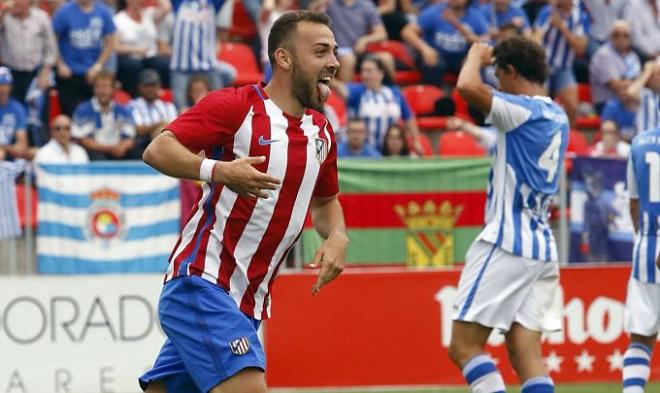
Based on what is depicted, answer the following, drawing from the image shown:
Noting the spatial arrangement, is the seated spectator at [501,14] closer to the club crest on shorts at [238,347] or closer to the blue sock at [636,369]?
the blue sock at [636,369]

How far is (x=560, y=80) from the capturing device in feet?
57.7

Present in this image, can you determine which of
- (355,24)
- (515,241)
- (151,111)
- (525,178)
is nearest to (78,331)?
(151,111)

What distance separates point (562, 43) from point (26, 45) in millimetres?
6433

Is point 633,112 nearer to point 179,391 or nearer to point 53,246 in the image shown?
point 53,246

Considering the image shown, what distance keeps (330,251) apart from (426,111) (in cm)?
1057

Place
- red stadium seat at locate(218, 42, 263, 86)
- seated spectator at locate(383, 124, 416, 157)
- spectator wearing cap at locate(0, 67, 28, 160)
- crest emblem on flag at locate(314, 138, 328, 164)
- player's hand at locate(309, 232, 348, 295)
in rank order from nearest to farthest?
player's hand at locate(309, 232, 348, 295)
crest emblem on flag at locate(314, 138, 328, 164)
spectator wearing cap at locate(0, 67, 28, 160)
seated spectator at locate(383, 124, 416, 157)
red stadium seat at locate(218, 42, 263, 86)

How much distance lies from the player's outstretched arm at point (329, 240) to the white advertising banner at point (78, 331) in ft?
16.2

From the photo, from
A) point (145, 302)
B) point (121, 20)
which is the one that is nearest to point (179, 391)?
point (145, 302)

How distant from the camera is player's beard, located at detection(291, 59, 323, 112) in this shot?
6480 millimetres

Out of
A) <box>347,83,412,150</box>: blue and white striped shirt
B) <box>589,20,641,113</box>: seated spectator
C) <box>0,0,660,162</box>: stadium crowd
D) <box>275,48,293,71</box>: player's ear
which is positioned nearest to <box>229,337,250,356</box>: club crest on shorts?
<box>275,48,293,71</box>: player's ear

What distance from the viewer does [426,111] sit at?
16953 mm

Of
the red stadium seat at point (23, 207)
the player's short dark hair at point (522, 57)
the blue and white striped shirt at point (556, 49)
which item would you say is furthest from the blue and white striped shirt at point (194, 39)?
the player's short dark hair at point (522, 57)

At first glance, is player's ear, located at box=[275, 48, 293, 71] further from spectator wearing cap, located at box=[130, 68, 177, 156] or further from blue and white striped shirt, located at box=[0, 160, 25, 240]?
spectator wearing cap, located at box=[130, 68, 177, 156]

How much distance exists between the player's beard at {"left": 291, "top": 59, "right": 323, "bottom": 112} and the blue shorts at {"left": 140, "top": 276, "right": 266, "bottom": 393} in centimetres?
91
